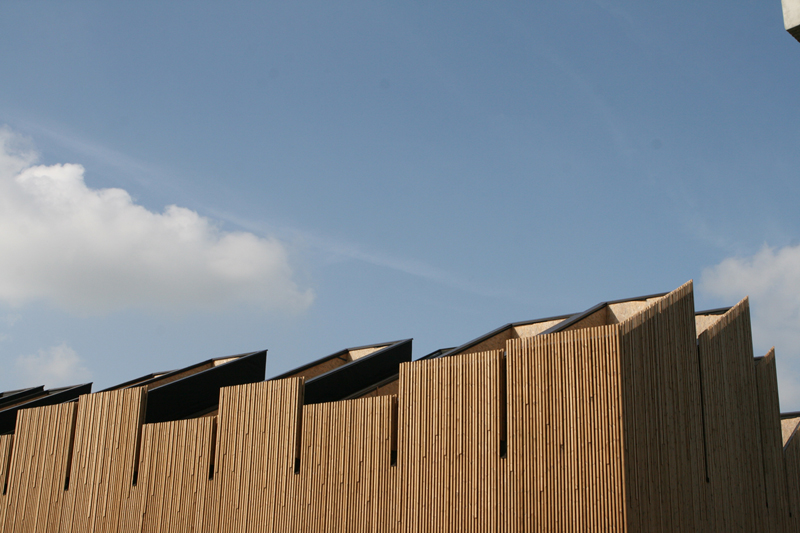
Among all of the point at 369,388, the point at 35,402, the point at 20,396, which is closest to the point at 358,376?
the point at 369,388

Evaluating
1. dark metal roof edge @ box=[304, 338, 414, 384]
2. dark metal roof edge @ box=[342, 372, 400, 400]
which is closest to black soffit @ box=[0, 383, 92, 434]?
dark metal roof edge @ box=[304, 338, 414, 384]

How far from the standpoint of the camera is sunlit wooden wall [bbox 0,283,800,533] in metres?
5.89

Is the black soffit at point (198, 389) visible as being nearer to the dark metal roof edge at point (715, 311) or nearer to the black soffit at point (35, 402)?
the black soffit at point (35, 402)

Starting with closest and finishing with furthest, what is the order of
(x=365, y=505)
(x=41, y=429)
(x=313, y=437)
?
(x=365, y=505) < (x=313, y=437) < (x=41, y=429)

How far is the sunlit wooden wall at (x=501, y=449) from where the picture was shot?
5895 mm

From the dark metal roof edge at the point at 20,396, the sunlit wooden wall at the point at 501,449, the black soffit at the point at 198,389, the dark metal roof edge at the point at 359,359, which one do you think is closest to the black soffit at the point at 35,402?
the dark metal roof edge at the point at 20,396

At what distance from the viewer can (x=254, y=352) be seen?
1280 centimetres

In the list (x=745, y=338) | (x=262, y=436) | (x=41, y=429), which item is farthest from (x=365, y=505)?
(x=41, y=429)

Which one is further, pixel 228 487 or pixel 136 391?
pixel 136 391

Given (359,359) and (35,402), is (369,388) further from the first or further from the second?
(35,402)

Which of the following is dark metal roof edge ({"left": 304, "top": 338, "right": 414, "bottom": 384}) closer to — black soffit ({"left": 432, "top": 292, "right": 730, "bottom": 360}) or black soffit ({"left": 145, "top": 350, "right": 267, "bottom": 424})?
black soffit ({"left": 432, "top": 292, "right": 730, "bottom": 360})

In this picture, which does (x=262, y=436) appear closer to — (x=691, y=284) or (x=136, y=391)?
(x=136, y=391)

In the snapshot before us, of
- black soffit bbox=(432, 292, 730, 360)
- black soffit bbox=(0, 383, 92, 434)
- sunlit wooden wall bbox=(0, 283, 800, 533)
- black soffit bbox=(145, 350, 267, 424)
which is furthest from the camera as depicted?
black soffit bbox=(0, 383, 92, 434)

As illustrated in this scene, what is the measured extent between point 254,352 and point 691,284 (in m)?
8.09
